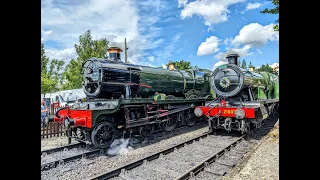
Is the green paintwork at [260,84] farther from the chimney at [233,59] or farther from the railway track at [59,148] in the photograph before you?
the railway track at [59,148]

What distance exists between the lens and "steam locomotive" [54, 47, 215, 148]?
7.16 m

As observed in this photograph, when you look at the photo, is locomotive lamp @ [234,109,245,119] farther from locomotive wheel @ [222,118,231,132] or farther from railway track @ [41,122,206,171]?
railway track @ [41,122,206,171]

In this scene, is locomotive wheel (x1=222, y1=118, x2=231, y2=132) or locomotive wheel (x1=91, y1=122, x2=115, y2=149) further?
locomotive wheel (x1=222, y1=118, x2=231, y2=132)

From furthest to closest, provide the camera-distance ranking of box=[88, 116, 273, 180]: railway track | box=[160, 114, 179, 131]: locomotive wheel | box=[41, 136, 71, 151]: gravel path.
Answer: box=[160, 114, 179, 131]: locomotive wheel < box=[41, 136, 71, 151]: gravel path < box=[88, 116, 273, 180]: railway track

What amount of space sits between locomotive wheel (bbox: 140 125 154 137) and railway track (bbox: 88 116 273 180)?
6.05ft

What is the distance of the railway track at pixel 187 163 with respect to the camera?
16.8 feet

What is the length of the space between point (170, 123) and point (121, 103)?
11.7 ft

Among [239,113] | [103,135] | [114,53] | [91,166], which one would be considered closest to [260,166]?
[239,113]

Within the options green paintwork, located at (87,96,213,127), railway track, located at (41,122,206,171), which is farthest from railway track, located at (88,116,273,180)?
green paintwork, located at (87,96,213,127)

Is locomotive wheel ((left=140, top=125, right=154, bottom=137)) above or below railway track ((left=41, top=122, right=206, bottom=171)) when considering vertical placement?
above

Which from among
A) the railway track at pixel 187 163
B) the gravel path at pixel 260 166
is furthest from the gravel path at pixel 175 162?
the gravel path at pixel 260 166
